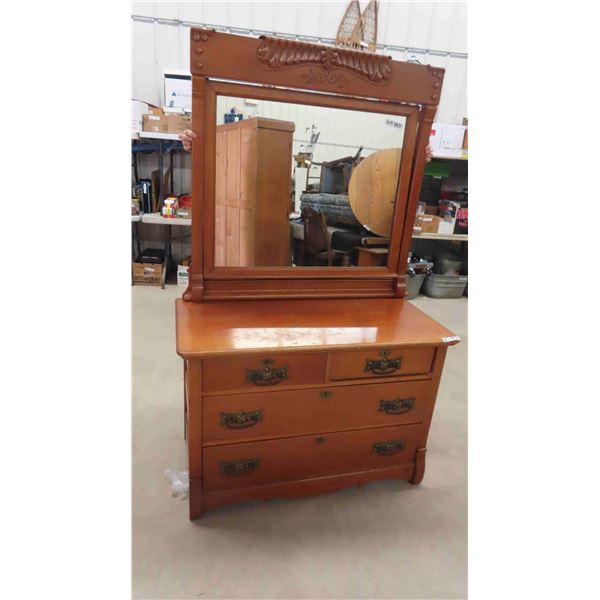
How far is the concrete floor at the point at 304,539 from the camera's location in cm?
128

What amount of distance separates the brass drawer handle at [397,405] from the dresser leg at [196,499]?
0.74m

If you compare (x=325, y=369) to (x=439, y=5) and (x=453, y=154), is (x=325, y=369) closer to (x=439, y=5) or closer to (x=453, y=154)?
(x=453, y=154)

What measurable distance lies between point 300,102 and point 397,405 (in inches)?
48.1

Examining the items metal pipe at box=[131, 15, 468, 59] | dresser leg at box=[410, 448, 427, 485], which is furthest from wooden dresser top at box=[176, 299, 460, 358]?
metal pipe at box=[131, 15, 468, 59]

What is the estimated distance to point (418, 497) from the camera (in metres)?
1.66

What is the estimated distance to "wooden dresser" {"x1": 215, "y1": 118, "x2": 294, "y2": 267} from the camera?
150 centimetres

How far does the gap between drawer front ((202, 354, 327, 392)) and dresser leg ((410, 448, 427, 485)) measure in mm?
636

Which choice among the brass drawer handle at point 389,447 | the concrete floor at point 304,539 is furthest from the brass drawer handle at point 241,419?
the brass drawer handle at point 389,447

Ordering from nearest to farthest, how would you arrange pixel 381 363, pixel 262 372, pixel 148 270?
1. pixel 262 372
2. pixel 381 363
3. pixel 148 270

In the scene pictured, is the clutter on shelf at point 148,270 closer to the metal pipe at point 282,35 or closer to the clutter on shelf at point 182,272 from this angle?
the clutter on shelf at point 182,272

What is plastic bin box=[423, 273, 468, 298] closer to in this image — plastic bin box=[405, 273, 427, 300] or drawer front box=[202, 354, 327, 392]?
plastic bin box=[405, 273, 427, 300]

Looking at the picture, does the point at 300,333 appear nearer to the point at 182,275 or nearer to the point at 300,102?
the point at 300,102

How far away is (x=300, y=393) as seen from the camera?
138 centimetres

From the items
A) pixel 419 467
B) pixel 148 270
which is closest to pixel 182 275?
pixel 148 270
